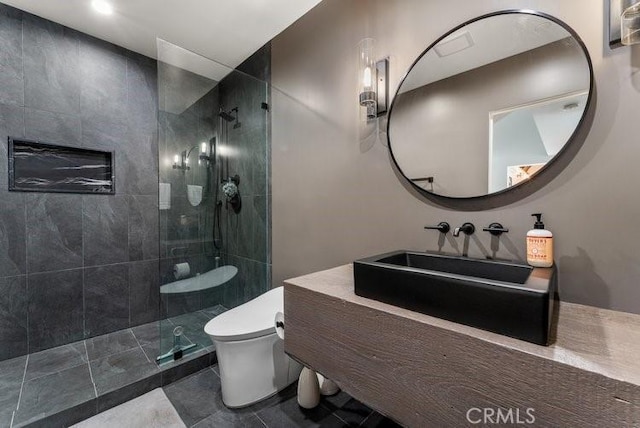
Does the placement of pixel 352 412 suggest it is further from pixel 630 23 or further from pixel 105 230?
pixel 105 230

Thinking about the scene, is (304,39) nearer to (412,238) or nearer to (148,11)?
(148,11)

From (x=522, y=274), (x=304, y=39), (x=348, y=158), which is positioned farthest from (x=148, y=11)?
(x=522, y=274)

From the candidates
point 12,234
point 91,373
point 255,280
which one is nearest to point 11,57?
point 12,234

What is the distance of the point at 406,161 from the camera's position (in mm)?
1347

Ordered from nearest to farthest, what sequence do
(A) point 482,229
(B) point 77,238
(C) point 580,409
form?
(C) point 580,409 → (A) point 482,229 → (B) point 77,238

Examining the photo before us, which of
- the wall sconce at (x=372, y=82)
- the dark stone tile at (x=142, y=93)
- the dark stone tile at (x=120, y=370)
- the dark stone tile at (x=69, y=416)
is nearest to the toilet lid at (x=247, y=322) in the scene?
the dark stone tile at (x=120, y=370)

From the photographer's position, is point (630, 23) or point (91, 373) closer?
point (630, 23)

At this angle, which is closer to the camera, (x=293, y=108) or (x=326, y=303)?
(x=326, y=303)

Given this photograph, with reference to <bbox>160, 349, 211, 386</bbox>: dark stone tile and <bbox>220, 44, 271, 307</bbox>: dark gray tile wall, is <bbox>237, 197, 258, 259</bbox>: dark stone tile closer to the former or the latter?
<bbox>220, 44, 271, 307</bbox>: dark gray tile wall

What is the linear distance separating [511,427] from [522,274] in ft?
1.66

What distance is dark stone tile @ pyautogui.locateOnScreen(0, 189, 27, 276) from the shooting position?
187cm

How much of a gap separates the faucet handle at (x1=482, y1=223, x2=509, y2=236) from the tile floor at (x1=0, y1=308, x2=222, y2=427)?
1.99 m

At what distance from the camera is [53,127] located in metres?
2.04

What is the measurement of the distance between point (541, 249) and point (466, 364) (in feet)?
1.77
